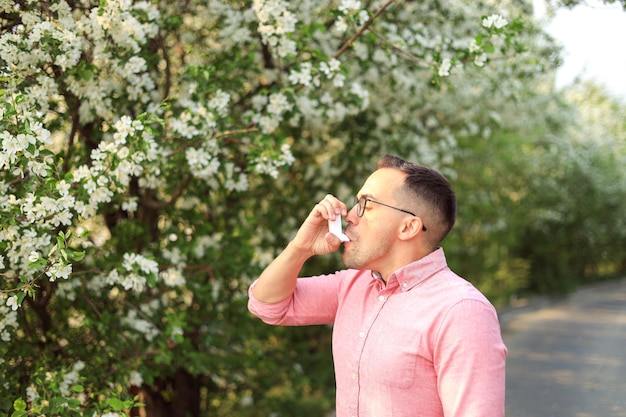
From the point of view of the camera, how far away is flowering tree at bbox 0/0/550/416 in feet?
11.5

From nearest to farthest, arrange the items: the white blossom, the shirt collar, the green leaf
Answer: the shirt collar < the green leaf < the white blossom

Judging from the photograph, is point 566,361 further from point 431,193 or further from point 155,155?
point 431,193

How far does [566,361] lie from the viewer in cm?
1106

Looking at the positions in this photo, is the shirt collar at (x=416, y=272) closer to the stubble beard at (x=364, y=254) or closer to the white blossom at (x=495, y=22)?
the stubble beard at (x=364, y=254)

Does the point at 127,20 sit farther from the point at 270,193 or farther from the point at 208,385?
the point at 208,385

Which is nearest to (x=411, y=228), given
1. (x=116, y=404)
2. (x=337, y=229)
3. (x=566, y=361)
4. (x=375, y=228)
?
(x=375, y=228)

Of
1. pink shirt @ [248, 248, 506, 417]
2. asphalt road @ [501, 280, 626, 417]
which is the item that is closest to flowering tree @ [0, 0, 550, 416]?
pink shirt @ [248, 248, 506, 417]

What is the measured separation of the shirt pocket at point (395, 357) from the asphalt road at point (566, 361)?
19.3 ft

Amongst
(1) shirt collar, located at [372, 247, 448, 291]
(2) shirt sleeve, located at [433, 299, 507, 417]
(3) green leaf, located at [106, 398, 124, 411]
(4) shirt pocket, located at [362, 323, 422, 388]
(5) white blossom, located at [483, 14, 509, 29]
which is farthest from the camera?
(5) white blossom, located at [483, 14, 509, 29]

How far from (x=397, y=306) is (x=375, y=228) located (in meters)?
0.28

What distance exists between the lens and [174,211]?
5391 millimetres

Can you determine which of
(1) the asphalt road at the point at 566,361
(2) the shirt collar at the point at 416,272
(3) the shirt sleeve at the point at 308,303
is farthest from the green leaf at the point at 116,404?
(1) the asphalt road at the point at 566,361

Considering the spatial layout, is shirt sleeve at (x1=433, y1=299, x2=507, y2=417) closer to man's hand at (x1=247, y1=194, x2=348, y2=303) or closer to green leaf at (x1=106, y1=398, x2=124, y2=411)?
man's hand at (x1=247, y1=194, x2=348, y2=303)

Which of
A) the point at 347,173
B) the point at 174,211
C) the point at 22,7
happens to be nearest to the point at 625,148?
the point at 347,173
